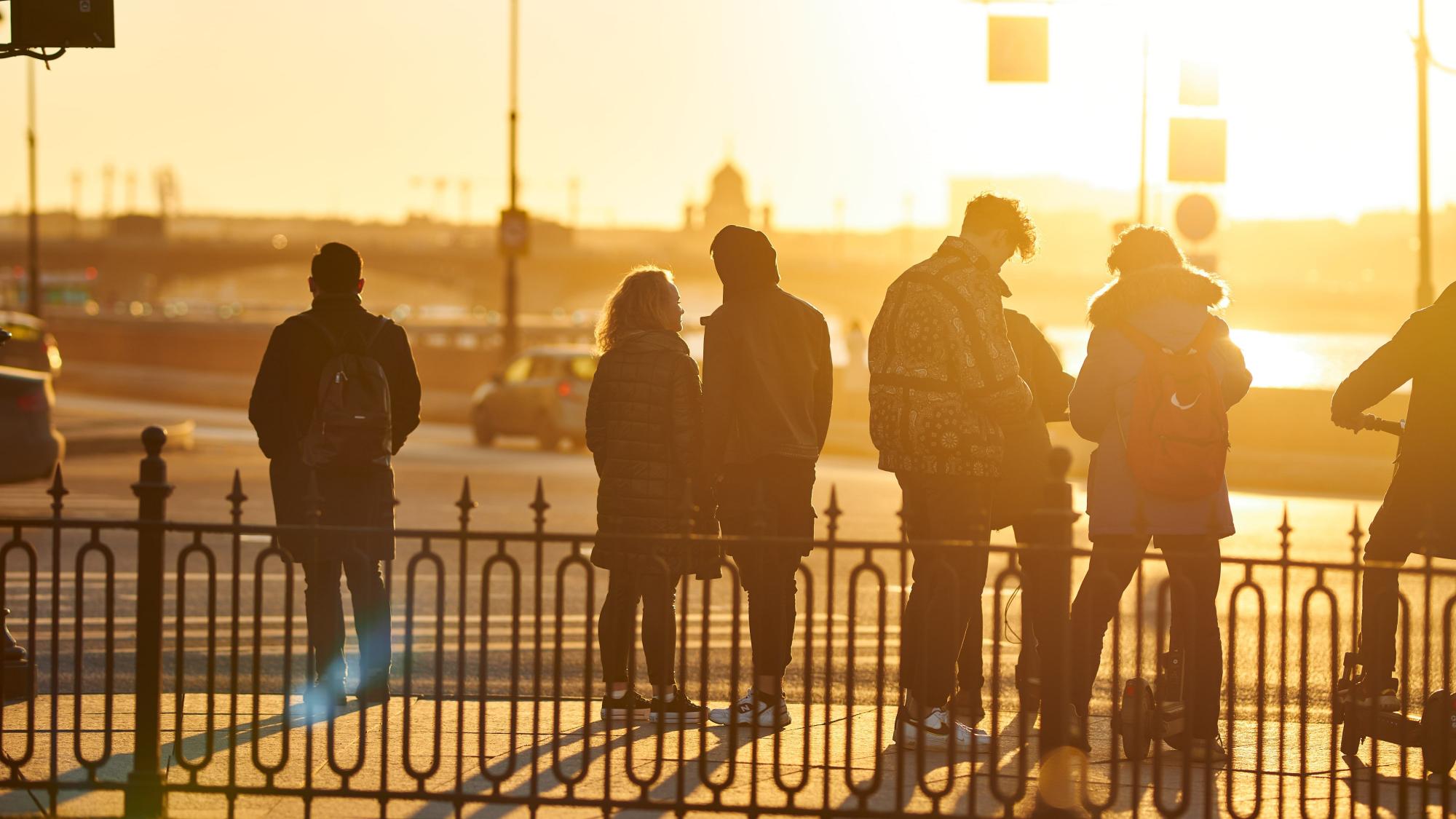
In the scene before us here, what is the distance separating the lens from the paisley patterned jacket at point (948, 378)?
6.59 m

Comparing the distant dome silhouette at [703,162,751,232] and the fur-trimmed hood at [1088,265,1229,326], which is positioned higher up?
the distant dome silhouette at [703,162,751,232]

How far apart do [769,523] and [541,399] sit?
755 inches

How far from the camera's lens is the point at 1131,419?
645cm

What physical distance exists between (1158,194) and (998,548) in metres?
25.9

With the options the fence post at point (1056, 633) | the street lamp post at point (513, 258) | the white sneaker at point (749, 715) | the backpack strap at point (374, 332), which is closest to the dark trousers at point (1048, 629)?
the fence post at point (1056, 633)

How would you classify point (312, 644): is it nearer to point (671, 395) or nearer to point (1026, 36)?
point (671, 395)

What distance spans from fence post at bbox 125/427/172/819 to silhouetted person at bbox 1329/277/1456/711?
12.4 feet

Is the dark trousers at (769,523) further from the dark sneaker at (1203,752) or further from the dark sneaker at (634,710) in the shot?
the dark sneaker at (1203,752)

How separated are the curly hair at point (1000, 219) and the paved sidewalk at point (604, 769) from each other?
1747mm

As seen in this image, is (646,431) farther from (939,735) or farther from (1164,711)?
(1164,711)

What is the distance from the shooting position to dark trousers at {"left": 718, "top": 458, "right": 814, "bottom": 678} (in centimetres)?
678

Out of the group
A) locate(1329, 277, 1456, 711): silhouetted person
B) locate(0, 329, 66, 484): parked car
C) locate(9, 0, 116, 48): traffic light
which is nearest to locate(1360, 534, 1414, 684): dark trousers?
locate(1329, 277, 1456, 711): silhouetted person

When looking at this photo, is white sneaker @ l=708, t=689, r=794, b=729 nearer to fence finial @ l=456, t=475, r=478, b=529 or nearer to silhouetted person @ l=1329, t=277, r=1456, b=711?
fence finial @ l=456, t=475, r=478, b=529

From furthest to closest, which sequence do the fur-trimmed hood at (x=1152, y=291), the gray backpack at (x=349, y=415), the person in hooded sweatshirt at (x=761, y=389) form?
the gray backpack at (x=349, y=415) < the person in hooded sweatshirt at (x=761, y=389) < the fur-trimmed hood at (x=1152, y=291)
